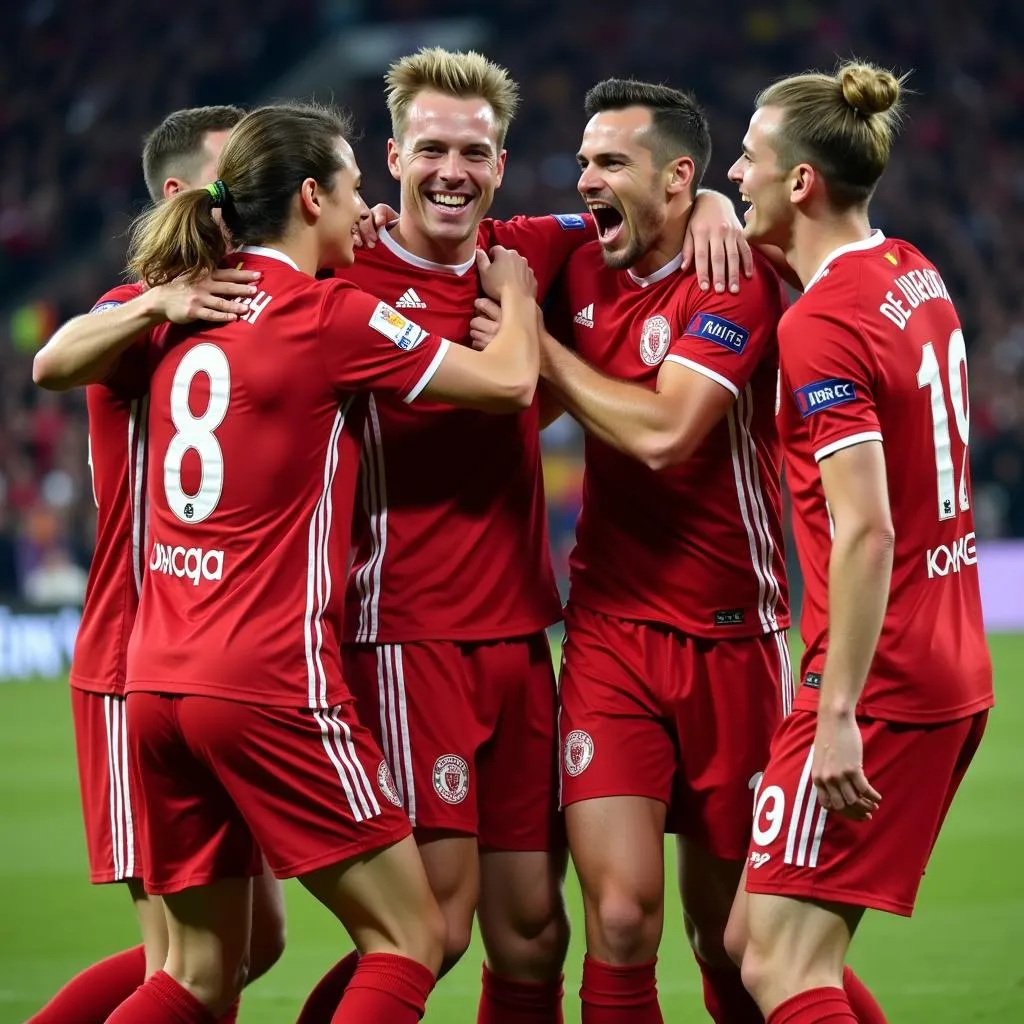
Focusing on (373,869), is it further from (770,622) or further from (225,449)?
(770,622)

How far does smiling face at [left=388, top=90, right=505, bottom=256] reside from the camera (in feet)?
14.3

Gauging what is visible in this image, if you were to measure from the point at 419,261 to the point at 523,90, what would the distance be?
61.8ft

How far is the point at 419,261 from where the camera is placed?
4.44 m

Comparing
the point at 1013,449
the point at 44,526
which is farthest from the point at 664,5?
the point at 44,526

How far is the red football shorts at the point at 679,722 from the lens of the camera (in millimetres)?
4277

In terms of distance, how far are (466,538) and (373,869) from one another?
A: 1.02 meters

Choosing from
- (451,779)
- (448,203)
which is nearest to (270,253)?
(448,203)

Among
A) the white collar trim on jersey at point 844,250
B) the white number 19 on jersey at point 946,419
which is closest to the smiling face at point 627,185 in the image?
the white collar trim on jersey at point 844,250

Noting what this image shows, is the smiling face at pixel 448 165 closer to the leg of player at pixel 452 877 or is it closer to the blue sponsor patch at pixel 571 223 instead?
the blue sponsor patch at pixel 571 223

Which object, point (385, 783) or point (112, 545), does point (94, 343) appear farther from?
point (385, 783)

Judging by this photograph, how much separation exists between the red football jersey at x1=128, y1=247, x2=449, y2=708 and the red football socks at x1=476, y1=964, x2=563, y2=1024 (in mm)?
1070

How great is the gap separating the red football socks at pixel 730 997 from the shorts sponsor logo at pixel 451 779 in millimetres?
836

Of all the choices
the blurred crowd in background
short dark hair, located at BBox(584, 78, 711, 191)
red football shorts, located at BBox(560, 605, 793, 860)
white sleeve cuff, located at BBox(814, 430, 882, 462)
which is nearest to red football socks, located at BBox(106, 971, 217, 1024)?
red football shorts, located at BBox(560, 605, 793, 860)

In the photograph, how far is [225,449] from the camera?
3.63 m
